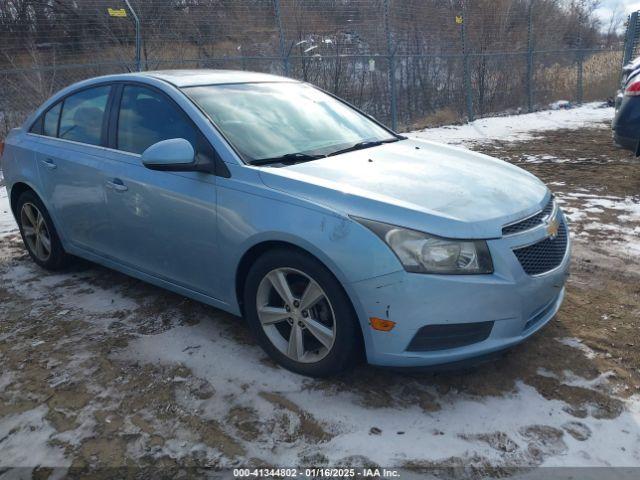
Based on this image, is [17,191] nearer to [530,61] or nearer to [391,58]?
[391,58]

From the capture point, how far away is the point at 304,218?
267 cm

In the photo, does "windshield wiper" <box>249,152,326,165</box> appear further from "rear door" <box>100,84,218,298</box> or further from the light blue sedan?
"rear door" <box>100,84,218,298</box>

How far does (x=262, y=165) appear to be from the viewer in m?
3.03

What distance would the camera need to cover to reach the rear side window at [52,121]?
4336 mm

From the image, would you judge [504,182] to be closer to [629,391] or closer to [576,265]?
[629,391]

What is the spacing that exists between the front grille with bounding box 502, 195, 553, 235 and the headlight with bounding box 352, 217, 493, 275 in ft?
0.79


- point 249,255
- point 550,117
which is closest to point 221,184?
point 249,255

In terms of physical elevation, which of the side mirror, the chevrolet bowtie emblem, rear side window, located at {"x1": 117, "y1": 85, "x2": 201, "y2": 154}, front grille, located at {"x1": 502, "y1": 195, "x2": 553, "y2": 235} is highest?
rear side window, located at {"x1": 117, "y1": 85, "x2": 201, "y2": 154}

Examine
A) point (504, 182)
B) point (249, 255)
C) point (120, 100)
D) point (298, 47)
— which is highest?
point (298, 47)

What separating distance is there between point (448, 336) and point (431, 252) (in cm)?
41

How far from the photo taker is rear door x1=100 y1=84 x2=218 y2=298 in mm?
3141

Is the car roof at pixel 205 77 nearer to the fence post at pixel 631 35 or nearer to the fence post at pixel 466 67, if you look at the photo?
the fence post at pixel 466 67

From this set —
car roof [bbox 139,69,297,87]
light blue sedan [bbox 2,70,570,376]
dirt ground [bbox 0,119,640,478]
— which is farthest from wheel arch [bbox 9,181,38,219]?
car roof [bbox 139,69,297,87]

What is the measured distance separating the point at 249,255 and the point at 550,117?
45.8 feet
